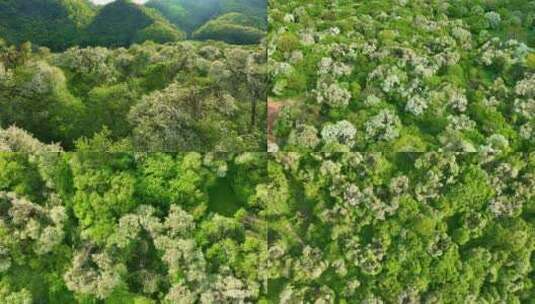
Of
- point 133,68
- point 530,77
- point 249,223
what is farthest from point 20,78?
point 530,77

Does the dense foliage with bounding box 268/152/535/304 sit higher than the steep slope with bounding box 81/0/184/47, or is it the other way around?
the steep slope with bounding box 81/0/184/47

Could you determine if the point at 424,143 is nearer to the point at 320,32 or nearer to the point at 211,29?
the point at 320,32

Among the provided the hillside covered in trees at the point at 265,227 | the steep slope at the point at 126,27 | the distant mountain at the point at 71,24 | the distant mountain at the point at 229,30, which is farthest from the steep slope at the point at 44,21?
the distant mountain at the point at 229,30

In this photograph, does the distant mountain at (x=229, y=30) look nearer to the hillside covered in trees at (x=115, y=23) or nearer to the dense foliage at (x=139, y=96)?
the hillside covered in trees at (x=115, y=23)

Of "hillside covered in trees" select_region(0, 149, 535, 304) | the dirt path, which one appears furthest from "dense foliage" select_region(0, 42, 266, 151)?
"hillside covered in trees" select_region(0, 149, 535, 304)

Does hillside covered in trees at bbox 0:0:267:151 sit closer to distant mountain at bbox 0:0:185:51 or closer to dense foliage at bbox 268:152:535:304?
distant mountain at bbox 0:0:185:51
